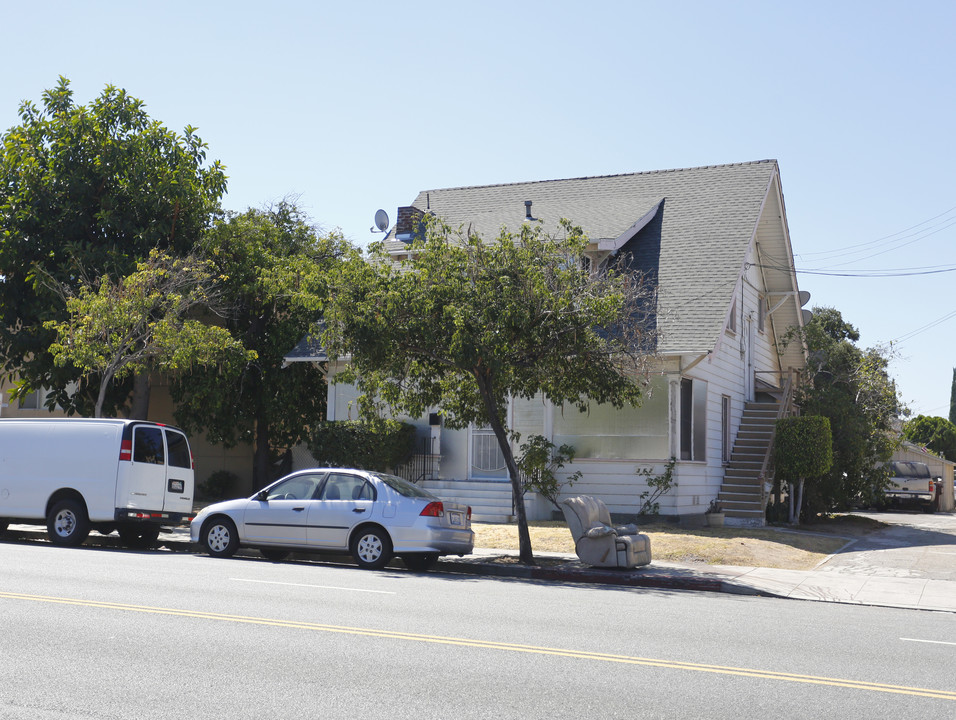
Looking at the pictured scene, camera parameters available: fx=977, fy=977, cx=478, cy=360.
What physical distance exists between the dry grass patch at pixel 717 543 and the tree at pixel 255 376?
797cm

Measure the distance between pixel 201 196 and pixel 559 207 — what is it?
31.0 ft

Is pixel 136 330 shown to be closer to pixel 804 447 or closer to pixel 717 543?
pixel 717 543

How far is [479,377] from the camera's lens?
50.9 feet

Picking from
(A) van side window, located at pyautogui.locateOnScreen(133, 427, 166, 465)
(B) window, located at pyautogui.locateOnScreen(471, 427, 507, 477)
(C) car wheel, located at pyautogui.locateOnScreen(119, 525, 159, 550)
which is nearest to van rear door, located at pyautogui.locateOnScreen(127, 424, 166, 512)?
(A) van side window, located at pyautogui.locateOnScreen(133, 427, 166, 465)

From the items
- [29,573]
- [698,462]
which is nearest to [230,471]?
[698,462]

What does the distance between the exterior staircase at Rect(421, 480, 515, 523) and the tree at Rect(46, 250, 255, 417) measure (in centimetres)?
600

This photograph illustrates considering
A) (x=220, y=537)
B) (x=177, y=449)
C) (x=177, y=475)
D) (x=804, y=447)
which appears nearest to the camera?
(x=220, y=537)

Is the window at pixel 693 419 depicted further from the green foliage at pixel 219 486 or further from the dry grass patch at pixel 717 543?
the green foliage at pixel 219 486

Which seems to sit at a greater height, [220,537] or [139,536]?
[220,537]

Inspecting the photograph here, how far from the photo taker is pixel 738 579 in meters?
14.1

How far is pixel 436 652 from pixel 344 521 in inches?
276

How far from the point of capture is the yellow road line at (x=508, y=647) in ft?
23.2

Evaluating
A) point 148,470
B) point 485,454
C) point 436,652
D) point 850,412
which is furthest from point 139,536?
point 850,412

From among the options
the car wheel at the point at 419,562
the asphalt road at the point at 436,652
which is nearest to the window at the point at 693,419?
the car wheel at the point at 419,562
